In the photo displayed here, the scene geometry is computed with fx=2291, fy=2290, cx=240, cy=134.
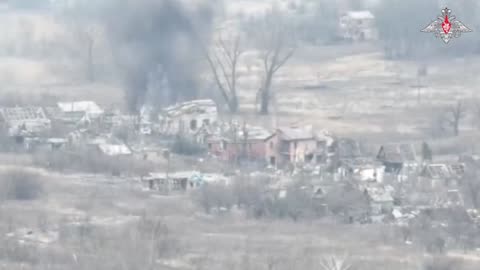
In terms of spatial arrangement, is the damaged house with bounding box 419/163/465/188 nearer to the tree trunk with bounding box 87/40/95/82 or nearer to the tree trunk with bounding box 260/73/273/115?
the tree trunk with bounding box 260/73/273/115

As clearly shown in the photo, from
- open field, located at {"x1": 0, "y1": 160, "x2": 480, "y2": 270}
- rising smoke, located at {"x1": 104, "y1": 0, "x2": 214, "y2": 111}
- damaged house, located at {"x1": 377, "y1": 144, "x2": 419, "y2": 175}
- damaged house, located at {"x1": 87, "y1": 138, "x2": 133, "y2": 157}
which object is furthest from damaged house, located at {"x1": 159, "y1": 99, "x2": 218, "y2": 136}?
open field, located at {"x1": 0, "y1": 160, "x2": 480, "y2": 270}

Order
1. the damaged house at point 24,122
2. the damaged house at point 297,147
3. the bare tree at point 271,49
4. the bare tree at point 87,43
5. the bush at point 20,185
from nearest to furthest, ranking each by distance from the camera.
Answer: the bush at point 20,185
the damaged house at point 297,147
the damaged house at point 24,122
the bare tree at point 271,49
the bare tree at point 87,43

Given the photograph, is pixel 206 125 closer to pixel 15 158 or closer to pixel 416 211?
pixel 15 158

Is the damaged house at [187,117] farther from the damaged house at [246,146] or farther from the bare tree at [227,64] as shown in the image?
the damaged house at [246,146]

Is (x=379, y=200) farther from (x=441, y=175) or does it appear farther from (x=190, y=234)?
(x=190, y=234)

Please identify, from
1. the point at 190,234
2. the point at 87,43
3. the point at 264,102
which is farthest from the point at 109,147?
the point at 87,43

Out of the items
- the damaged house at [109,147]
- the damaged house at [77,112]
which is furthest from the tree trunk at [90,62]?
the damaged house at [109,147]
